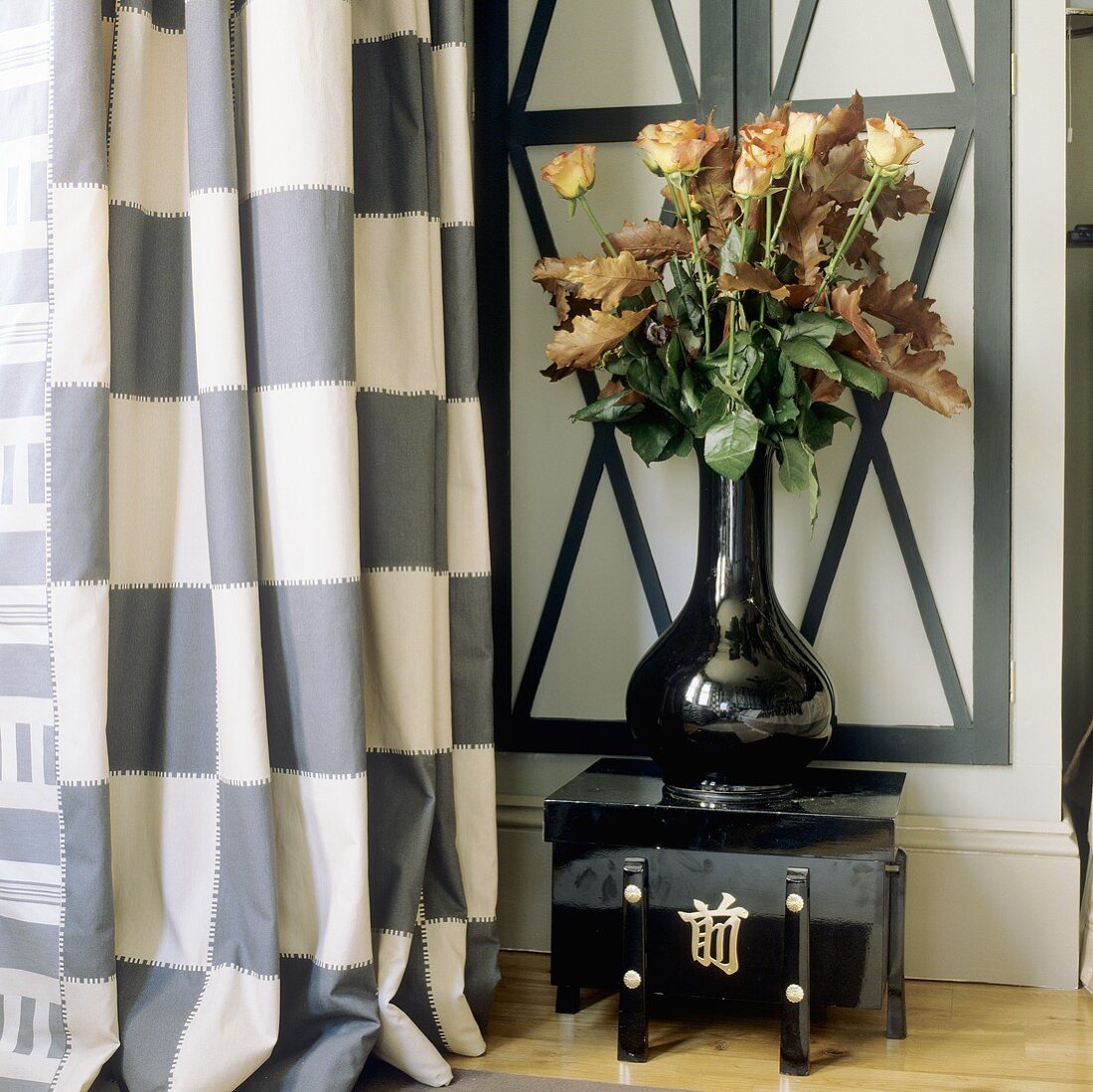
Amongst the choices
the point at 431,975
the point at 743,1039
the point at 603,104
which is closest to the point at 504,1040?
the point at 431,975

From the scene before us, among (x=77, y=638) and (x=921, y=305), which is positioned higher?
(x=921, y=305)

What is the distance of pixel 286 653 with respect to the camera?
154 centimetres

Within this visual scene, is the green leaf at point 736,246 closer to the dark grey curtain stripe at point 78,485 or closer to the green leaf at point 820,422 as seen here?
the green leaf at point 820,422

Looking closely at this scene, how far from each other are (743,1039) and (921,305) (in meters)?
1.11

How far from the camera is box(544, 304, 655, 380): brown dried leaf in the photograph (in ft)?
5.38

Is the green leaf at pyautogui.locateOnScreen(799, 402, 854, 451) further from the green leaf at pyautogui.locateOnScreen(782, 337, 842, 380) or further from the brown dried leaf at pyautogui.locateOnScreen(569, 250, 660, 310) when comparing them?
the brown dried leaf at pyautogui.locateOnScreen(569, 250, 660, 310)

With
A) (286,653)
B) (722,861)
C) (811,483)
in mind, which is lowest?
(722,861)

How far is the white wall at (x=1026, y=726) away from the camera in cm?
193

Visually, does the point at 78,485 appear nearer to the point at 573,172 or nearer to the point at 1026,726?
the point at 573,172

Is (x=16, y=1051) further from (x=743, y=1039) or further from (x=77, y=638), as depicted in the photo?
(x=743, y=1039)

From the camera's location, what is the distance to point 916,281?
1976 mm

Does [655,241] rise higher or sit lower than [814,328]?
higher

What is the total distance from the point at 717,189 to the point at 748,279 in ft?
0.67

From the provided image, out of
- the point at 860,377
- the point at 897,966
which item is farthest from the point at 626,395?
the point at 897,966
